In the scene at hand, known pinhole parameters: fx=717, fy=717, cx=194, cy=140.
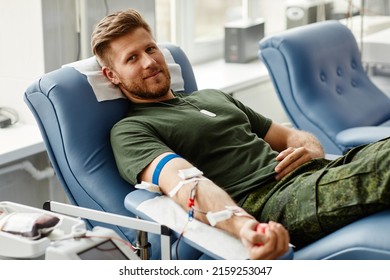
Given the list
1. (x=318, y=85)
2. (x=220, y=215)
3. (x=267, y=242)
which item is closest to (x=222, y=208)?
(x=220, y=215)

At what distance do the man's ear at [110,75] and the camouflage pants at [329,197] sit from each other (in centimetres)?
58

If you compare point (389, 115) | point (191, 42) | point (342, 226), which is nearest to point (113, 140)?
point (342, 226)

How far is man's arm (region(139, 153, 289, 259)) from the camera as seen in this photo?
1688 mm

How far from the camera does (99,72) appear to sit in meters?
2.29

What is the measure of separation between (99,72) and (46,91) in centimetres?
22

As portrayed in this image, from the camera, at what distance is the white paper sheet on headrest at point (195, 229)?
1733 mm

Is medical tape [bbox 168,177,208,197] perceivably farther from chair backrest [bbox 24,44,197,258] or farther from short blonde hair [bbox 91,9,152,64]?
short blonde hair [bbox 91,9,152,64]

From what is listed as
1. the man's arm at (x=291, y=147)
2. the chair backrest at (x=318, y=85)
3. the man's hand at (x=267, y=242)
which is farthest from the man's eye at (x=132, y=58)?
the chair backrest at (x=318, y=85)

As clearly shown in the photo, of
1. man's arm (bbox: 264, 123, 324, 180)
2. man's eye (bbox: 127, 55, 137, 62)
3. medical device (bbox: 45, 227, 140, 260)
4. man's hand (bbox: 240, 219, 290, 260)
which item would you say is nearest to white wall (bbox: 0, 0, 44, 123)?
man's eye (bbox: 127, 55, 137, 62)

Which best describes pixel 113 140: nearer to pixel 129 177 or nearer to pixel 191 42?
pixel 129 177

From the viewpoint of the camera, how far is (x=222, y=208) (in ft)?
6.11

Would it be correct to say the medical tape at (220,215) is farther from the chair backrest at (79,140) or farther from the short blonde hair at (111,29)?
the short blonde hair at (111,29)

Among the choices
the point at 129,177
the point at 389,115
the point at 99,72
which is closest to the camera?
the point at 129,177
